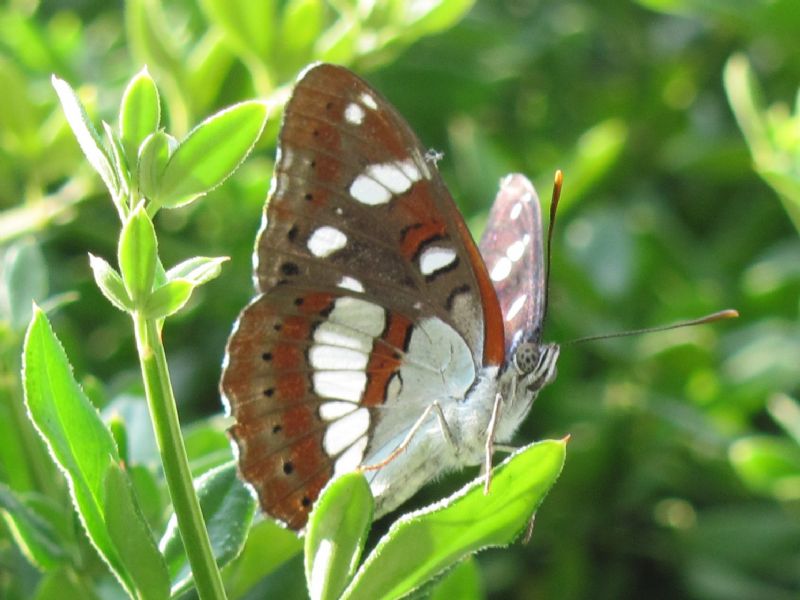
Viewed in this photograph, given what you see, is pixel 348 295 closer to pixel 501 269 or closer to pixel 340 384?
pixel 340 384

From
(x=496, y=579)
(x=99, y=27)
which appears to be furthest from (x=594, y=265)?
(x=99, y=27)

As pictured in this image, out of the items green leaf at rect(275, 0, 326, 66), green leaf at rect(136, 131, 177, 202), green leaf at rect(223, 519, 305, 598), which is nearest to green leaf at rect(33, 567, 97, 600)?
green leaf at rect(223, 519, 305, 598)

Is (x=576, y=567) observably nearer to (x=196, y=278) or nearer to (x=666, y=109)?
(x=666, y=109)

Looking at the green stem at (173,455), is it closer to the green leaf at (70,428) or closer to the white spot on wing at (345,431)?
the green leaf at (70,428)

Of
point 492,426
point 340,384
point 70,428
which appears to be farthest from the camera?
point 340,384

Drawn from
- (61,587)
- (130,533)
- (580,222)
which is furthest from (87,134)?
(580,222)

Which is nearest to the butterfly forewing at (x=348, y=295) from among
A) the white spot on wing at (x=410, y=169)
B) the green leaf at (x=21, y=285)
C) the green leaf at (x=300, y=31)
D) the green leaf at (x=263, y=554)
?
the white spot on wing at (x=410, y=169)

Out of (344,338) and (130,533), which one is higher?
(130,533)
